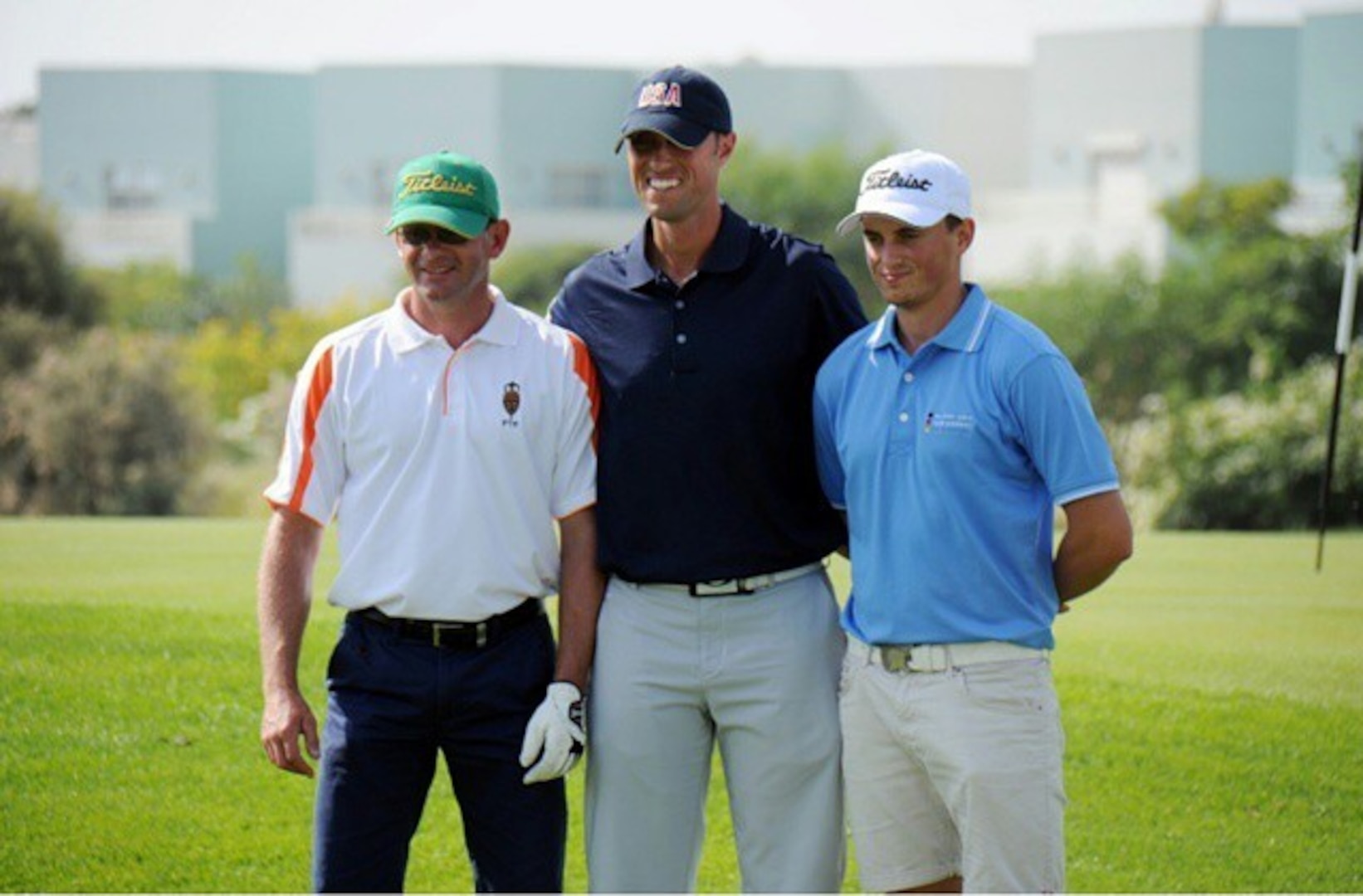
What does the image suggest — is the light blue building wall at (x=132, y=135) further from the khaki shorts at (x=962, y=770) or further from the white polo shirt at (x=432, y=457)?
the khaki shorts at (x=962, y=770)

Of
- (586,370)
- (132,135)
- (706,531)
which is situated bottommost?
(706,531)

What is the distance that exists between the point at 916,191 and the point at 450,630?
4.94 ft

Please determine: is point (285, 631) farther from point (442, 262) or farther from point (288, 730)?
point (442, 262)

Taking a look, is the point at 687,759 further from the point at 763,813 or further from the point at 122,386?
the point at 122,386

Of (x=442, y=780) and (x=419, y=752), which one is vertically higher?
(x=419, y=752)

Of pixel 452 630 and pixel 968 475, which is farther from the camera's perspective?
pixel 452 630

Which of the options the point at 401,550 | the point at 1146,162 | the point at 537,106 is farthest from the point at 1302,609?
the point at 537,106

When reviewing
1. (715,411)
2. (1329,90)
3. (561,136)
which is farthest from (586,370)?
(561,136)

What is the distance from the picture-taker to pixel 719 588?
506cm

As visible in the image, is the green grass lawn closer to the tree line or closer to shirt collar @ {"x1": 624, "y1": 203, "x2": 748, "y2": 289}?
shirt collar @ {"x1": 624, "y1": 203, "x2": 748, "y2": 289}

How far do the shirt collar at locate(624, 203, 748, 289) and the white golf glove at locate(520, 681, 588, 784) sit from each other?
102 cm

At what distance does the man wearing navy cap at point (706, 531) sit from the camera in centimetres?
503

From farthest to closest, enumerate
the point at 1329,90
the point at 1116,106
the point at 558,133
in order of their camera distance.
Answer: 1. the point at 558,133
2. the point at 1116,106
3. the point at 1329,90

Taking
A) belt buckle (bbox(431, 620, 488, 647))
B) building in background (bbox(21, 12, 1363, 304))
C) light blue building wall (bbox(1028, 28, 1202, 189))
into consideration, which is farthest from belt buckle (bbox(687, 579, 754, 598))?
light blue building wall (bbox(1028, 28, 1202, 189))
